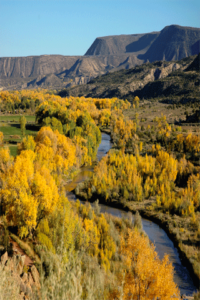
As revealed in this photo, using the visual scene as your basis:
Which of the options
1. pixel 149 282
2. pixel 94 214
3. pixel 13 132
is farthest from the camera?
pixel 13 132

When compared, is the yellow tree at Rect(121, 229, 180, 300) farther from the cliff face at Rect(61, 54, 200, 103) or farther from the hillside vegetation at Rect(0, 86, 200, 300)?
the cliff face at Rect(61, 54, 200, 103)

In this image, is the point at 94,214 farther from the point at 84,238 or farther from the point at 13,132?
the point at 13,132

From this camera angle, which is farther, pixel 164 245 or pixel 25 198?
pixel 164 245

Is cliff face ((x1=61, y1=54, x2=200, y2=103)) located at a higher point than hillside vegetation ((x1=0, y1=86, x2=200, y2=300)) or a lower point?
higher

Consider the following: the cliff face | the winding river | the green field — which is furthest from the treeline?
the cliff face

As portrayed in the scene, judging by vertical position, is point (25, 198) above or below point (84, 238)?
above

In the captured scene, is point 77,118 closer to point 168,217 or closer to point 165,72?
point 168,217

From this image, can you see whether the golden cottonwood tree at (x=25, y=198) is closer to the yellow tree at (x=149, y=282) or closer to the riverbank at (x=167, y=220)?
the yellow tree at (x=149, y=282)

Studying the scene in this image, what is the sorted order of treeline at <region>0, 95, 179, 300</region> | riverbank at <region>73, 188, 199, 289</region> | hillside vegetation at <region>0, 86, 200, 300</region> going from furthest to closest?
1. riverbank at <region>73, 188, 199, 289</region>
2. treeline at <region>0, 95, 179, 300</region>
3. hillside vegetation at <region>0, 86, 200, 300</region>

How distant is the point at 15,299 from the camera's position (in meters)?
4.43

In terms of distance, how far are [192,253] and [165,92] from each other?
403 feet

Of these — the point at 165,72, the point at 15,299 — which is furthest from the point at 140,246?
the point at 165,72

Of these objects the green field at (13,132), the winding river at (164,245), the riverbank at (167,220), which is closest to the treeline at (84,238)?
the winding river at (164,245)

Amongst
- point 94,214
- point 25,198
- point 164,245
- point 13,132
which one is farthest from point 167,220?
point 13,132
